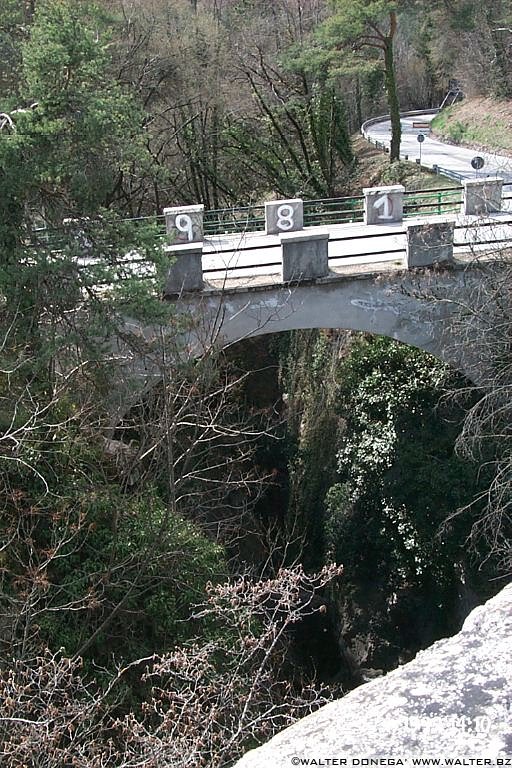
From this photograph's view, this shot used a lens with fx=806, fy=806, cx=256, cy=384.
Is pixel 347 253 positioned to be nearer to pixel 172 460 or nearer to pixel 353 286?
pixel 353 286

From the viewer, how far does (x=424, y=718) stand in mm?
1976

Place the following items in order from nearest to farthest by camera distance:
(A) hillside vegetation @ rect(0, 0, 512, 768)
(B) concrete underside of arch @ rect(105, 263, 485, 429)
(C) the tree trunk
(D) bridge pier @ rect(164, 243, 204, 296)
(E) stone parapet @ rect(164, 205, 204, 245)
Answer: (A) hillside vegetation @ rect(0, 0, 512, 768) < (D) bridge pier @ rect(164, 243, 204, 296) < (B) concrete underside of arch @ rect(105, 263, 485, 429) < (E) stone parapet @ rect(164, 205, 204, 245) < (C) the tree trunk

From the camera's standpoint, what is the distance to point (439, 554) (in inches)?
523

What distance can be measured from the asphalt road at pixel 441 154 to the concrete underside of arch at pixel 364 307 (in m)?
10.4

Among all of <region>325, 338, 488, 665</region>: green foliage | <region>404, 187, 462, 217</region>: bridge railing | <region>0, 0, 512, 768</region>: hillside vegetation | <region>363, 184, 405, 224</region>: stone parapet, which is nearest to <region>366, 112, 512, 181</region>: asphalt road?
<region>404, 187, 462, 217</region>: bridge railing

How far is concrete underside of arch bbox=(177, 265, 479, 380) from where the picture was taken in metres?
12.7

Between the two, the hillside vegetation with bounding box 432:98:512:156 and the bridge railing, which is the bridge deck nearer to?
the bridge railing

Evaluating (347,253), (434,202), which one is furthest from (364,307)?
(434,202)

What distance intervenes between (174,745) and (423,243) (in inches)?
363

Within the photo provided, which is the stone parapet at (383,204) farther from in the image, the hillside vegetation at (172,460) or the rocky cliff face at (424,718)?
the rocky cliff face at (424,718)

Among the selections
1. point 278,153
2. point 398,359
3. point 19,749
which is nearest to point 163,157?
point 278,153

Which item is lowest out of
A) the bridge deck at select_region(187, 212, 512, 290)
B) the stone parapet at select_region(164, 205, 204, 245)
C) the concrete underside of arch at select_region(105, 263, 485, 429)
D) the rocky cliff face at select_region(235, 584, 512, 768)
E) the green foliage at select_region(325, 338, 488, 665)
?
the green foliage at select_region(325, 338, 488, 665)

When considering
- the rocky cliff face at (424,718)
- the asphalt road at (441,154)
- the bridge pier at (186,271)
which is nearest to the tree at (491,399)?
the bridge pier at (186,271)

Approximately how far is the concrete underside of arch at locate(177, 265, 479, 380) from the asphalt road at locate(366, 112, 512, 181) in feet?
34.2
